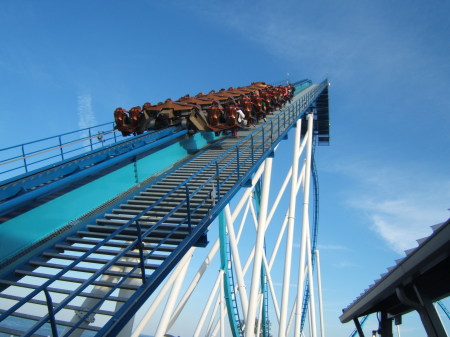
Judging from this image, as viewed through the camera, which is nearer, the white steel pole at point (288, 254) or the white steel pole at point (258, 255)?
the white steel pole at point (258, 255)

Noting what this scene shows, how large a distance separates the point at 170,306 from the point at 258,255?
197 cm

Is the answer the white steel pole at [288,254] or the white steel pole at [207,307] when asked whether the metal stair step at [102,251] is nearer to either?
the white steel pole at [288,254]

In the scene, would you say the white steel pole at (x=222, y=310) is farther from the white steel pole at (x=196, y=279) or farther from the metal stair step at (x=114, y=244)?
the metal stair step at (x=114, y=244)

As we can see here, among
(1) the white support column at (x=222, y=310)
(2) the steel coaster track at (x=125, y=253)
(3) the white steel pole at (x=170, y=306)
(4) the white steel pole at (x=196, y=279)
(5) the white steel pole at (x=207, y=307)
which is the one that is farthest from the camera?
(1) the white support column at (x=222, y=310)

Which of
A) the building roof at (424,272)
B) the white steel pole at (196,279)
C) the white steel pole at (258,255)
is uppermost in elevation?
the building roof at (424,272)

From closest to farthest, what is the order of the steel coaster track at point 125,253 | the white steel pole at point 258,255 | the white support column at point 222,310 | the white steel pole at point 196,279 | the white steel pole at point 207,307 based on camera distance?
the steel coaster track at point 125,253
the white steel pole at point 258,255
the white steel pole at point 196,279
the white steel pole at point 207,307
the white support column at point 222,310

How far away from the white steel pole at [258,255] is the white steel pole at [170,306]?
54.7 inches

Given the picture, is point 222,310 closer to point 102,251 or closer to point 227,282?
point 227,282

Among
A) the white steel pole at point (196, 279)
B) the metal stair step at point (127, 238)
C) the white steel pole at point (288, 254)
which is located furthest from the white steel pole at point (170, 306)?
the metal stair step at point (127, 238)

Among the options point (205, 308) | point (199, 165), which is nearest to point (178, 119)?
point (199, 165)

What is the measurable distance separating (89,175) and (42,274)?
1893mm

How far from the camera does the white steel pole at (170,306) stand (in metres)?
Result: 7.21

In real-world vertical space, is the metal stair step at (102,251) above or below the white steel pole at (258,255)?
above

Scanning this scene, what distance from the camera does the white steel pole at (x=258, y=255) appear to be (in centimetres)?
733
